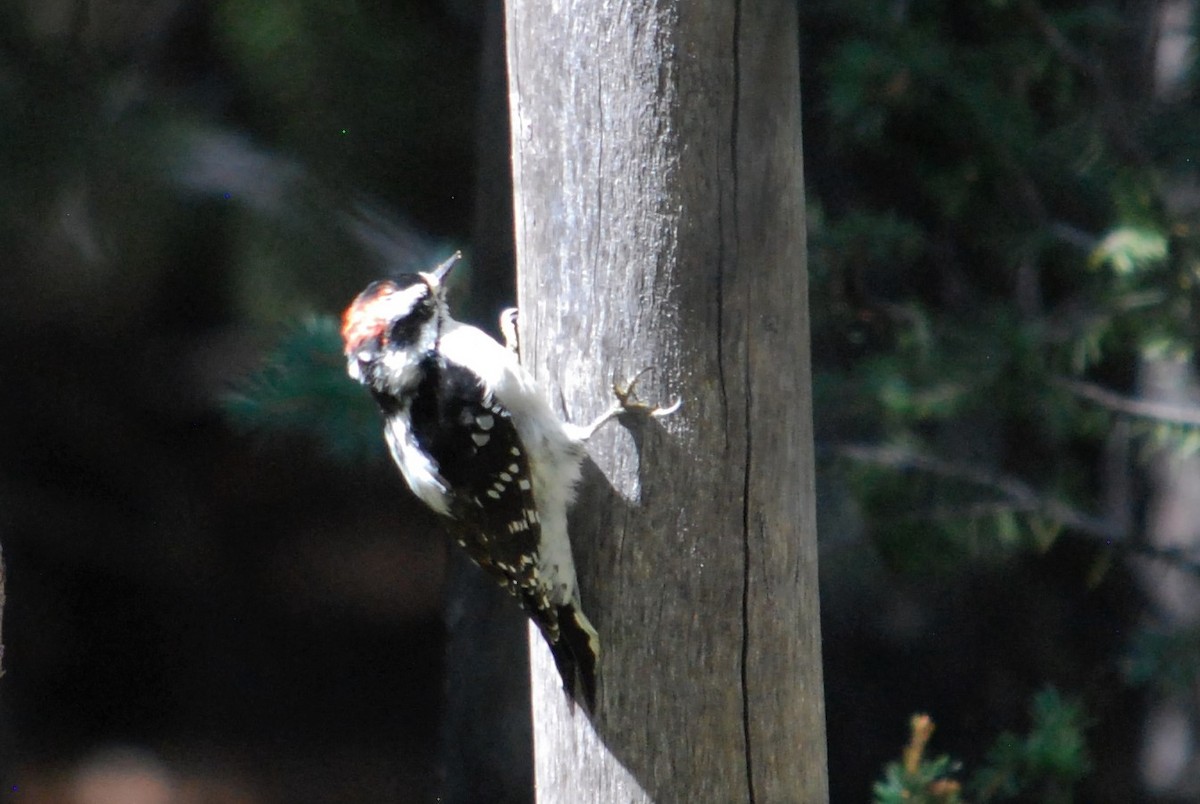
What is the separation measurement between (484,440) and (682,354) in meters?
0.48

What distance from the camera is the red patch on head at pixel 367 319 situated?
2.48 meters

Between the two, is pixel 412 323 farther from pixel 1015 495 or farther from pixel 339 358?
pixel 1015 495

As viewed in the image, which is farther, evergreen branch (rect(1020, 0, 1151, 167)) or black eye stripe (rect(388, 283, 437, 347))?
evergreen branch (rect(1020, 0, 1151, 167))

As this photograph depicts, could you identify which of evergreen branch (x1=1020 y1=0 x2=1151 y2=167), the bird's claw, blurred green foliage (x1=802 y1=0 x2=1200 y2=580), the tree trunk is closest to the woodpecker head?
the tree trunk

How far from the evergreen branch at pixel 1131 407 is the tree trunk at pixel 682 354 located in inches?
68.0

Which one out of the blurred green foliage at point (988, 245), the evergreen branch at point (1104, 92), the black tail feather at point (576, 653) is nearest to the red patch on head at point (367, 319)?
the black tail feather at point (576, 653)

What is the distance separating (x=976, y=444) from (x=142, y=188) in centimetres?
276

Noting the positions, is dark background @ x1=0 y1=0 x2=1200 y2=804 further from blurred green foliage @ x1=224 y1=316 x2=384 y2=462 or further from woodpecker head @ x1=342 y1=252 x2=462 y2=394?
woodpecker head @ x1=342 y1=252 x2=462 y2=394

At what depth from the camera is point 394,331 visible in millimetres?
2488

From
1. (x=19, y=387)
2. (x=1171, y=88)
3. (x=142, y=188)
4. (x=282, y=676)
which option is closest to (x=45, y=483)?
A: (x=19, y=387)

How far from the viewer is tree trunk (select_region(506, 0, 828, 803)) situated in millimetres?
2035

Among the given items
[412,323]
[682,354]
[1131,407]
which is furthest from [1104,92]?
[412,323]

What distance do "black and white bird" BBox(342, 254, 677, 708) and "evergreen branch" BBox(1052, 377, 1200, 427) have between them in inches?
70.7

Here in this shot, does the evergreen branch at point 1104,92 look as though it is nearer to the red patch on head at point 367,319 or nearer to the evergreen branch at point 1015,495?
the evergreen branch at point 1015,495
